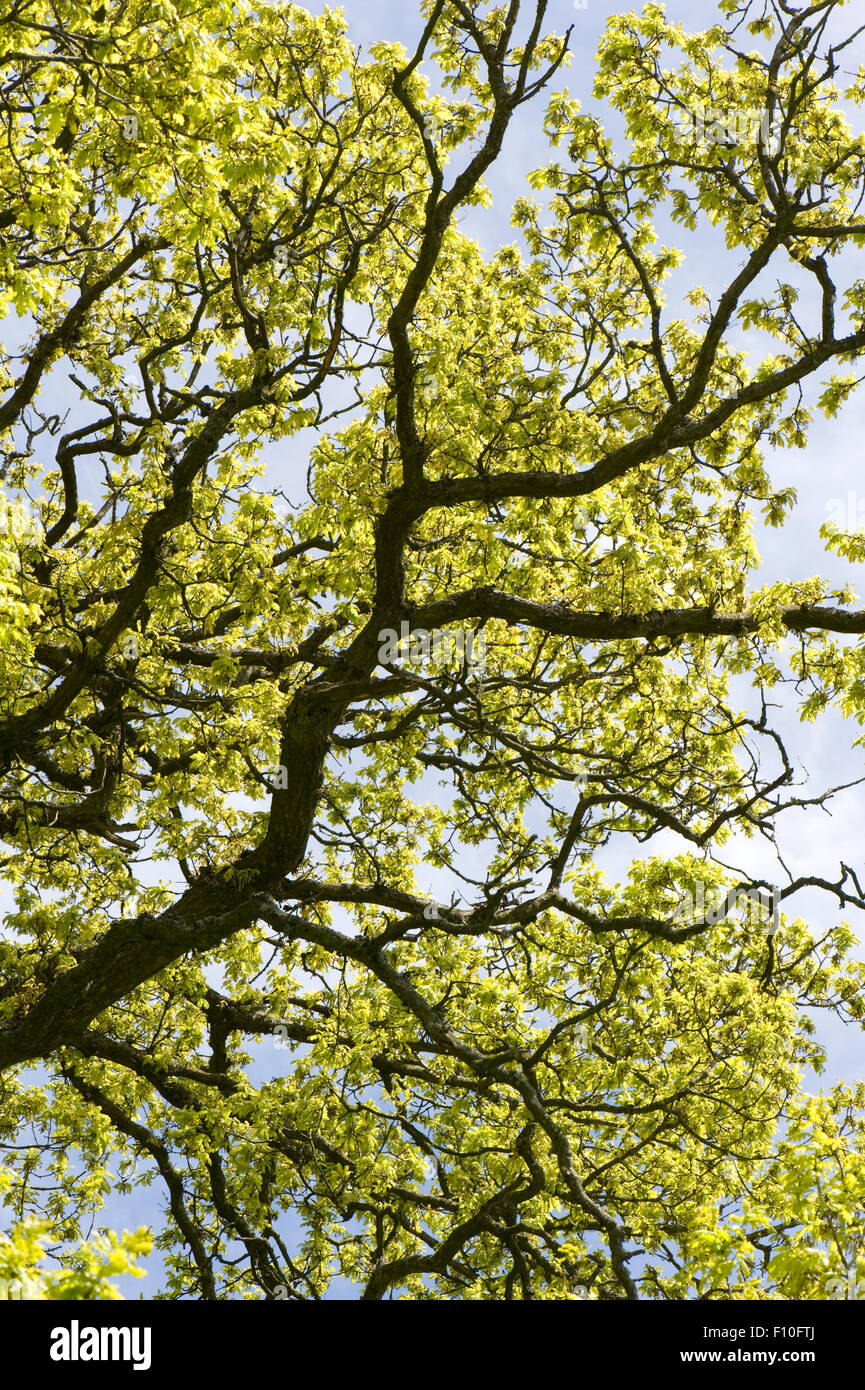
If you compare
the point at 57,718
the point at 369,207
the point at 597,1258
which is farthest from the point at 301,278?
the point at 597,1258

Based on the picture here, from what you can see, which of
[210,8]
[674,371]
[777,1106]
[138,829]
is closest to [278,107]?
[210,8]

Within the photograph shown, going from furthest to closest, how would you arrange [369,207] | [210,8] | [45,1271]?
[369,207] < [210,8] < [45,1271]

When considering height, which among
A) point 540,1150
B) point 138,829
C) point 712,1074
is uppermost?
point 138,829

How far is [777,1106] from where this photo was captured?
44.4ft

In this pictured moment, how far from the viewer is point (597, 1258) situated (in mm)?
12508

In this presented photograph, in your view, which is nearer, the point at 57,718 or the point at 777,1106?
the point at 57,718

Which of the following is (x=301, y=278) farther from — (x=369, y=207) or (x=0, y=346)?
(x=0, y=346)

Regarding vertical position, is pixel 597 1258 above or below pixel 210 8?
below

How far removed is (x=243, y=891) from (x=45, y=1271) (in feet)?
19.7

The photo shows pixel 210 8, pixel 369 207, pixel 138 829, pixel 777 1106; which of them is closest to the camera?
pixel 210 8

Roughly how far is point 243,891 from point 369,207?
716cm

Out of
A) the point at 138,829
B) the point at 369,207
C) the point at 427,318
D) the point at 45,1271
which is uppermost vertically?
the point at 369,207

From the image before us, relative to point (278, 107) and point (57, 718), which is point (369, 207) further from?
point (57, 718)

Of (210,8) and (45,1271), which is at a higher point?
(210,8)
